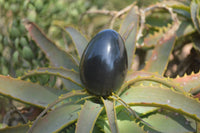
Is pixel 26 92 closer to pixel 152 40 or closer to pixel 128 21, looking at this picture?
pixel 128 21

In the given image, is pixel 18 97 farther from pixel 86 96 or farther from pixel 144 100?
pixel 144 100

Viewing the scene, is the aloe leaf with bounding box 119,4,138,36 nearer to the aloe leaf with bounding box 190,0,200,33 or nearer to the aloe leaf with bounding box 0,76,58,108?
the aloe leaf with bounding box 190,0,200,33

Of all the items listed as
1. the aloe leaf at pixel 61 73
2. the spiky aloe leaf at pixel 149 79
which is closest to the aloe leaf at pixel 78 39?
the aloe leaf at pixel 61 73

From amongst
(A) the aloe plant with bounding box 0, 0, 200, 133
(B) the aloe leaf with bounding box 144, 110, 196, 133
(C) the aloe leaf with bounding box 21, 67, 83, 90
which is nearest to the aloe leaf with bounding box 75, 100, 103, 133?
(A) the aloe plant with bounding box 0, 0, 200, 133

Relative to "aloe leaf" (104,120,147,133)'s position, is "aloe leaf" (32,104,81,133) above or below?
above

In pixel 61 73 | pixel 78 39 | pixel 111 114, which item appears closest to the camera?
pixel 111 114

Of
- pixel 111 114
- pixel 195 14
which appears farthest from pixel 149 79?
pixel 195 14
